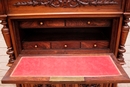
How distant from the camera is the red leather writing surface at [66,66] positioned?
0.77 metres

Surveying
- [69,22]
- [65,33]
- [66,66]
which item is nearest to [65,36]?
[65,33]

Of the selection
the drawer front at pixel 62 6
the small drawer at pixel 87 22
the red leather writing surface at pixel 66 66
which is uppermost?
the drawer front at pixel 62 6

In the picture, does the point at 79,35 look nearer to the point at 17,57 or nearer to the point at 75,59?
the point at 75,59

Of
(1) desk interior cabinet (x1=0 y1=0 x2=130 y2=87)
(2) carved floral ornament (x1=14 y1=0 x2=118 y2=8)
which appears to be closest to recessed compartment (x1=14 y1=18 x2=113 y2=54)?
(1) desk interior cabinet (x1=0 y1=0 x2=130 y2=87)

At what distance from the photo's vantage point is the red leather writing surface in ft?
2.53

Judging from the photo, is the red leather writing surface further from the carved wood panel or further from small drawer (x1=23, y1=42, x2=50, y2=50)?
the carved wood panel

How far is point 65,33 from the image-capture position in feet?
3.68

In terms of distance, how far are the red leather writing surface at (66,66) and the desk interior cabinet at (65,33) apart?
0.03 m

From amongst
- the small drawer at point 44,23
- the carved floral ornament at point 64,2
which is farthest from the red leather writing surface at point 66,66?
the carved floral ornament at point 64,2

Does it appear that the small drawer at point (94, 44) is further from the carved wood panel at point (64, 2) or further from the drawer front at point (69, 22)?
the carved wood panel at point (64, 2)

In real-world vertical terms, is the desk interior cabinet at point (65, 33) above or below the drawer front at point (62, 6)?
below

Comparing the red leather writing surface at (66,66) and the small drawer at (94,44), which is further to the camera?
the small drawer at (94,44)

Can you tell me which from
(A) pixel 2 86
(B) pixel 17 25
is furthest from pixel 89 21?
(A) pixel 2 86

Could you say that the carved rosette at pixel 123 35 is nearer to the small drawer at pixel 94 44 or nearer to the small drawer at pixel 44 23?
the small drawer at pixel 94 44
